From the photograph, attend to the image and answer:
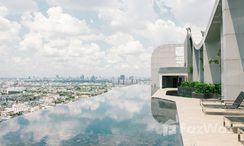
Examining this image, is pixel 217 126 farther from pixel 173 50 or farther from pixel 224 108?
pixel 173 50

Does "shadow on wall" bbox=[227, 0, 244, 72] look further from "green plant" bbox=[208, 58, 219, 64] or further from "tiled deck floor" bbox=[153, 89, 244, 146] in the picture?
"green plant" bbox=[208, 58, 219, 64]

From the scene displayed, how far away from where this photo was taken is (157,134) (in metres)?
9.05

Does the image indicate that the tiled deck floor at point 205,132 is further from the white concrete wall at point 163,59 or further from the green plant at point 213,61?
the white concrete wall at point 163,59

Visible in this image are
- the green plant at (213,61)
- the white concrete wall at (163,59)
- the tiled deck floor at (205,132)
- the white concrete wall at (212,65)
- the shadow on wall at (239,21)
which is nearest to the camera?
the tiled deck floor at (205,132)

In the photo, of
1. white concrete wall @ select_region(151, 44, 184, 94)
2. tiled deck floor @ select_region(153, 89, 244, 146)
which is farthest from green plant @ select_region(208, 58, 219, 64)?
white concrete wall @ select_region(151, 44, 184, 94)

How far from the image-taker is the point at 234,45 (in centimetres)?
1472

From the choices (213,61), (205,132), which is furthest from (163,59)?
(205,132)

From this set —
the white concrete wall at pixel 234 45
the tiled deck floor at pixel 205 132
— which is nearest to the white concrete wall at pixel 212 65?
the white concrete wall at pixel 234 45

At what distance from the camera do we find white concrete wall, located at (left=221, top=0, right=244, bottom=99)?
14.6 meters

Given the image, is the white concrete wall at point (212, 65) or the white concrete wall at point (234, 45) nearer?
the white concrete wall at point (234, 45)

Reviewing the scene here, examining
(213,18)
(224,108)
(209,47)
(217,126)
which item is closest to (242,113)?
(224,108)

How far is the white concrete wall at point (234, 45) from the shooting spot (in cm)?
1462

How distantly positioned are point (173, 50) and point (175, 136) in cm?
4242

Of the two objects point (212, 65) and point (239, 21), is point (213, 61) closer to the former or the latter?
point (212, 65)
